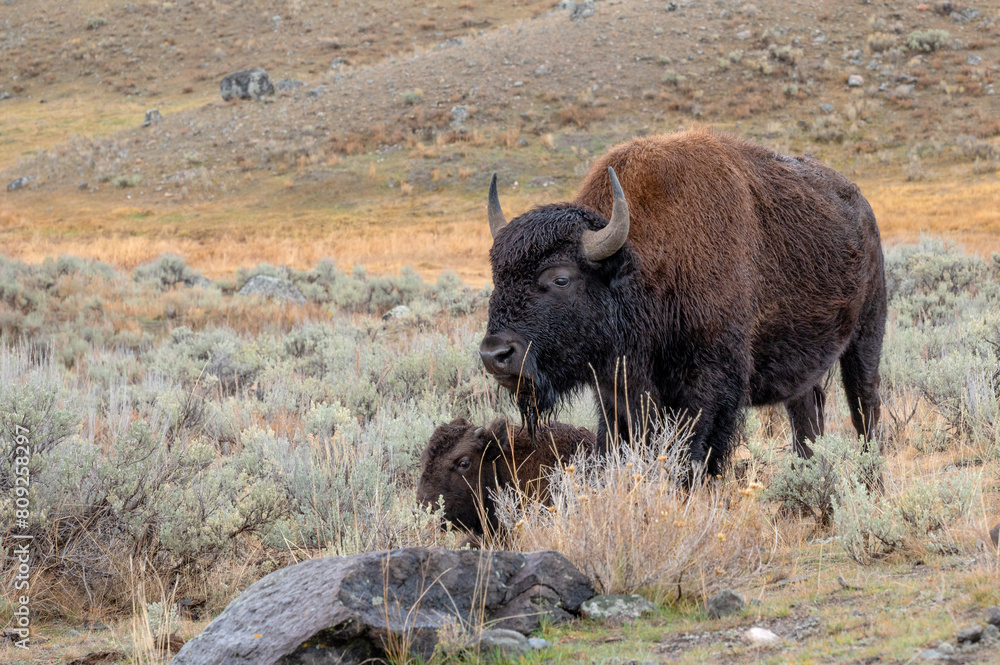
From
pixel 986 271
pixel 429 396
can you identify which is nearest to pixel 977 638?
pixel 429 396

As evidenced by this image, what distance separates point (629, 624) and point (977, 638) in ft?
3.94

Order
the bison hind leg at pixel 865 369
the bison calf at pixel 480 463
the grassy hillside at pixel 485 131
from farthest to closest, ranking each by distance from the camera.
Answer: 1. the grassy hillside at pixel 485 131
2. the bison hind leg at pixel 865 369
3. the bison calf at pixel 480 463

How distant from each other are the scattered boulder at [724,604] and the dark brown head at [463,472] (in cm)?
254

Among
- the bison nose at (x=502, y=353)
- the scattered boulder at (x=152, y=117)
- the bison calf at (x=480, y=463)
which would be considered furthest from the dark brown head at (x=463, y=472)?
the scattered boulder at (x=152, y=117)

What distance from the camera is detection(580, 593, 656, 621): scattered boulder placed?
352cm

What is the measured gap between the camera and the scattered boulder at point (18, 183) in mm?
42625

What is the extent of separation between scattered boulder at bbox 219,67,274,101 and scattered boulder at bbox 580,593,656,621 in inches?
1901

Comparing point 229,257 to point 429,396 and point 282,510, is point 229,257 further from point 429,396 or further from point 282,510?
point 282,510

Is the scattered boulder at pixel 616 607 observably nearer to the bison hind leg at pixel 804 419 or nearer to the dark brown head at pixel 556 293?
the dark brown head at pixel 556 293

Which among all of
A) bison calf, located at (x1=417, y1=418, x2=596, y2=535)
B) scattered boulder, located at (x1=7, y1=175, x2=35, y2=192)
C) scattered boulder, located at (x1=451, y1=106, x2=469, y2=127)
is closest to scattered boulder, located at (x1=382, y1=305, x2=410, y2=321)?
bison calf, located at (x1=417, y1=418, x2=596, y2=535)

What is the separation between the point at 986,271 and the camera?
15.1m

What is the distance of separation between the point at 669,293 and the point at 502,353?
1125 millimetres

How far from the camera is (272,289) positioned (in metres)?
18.8

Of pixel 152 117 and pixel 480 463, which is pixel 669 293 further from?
pixel 152 117
